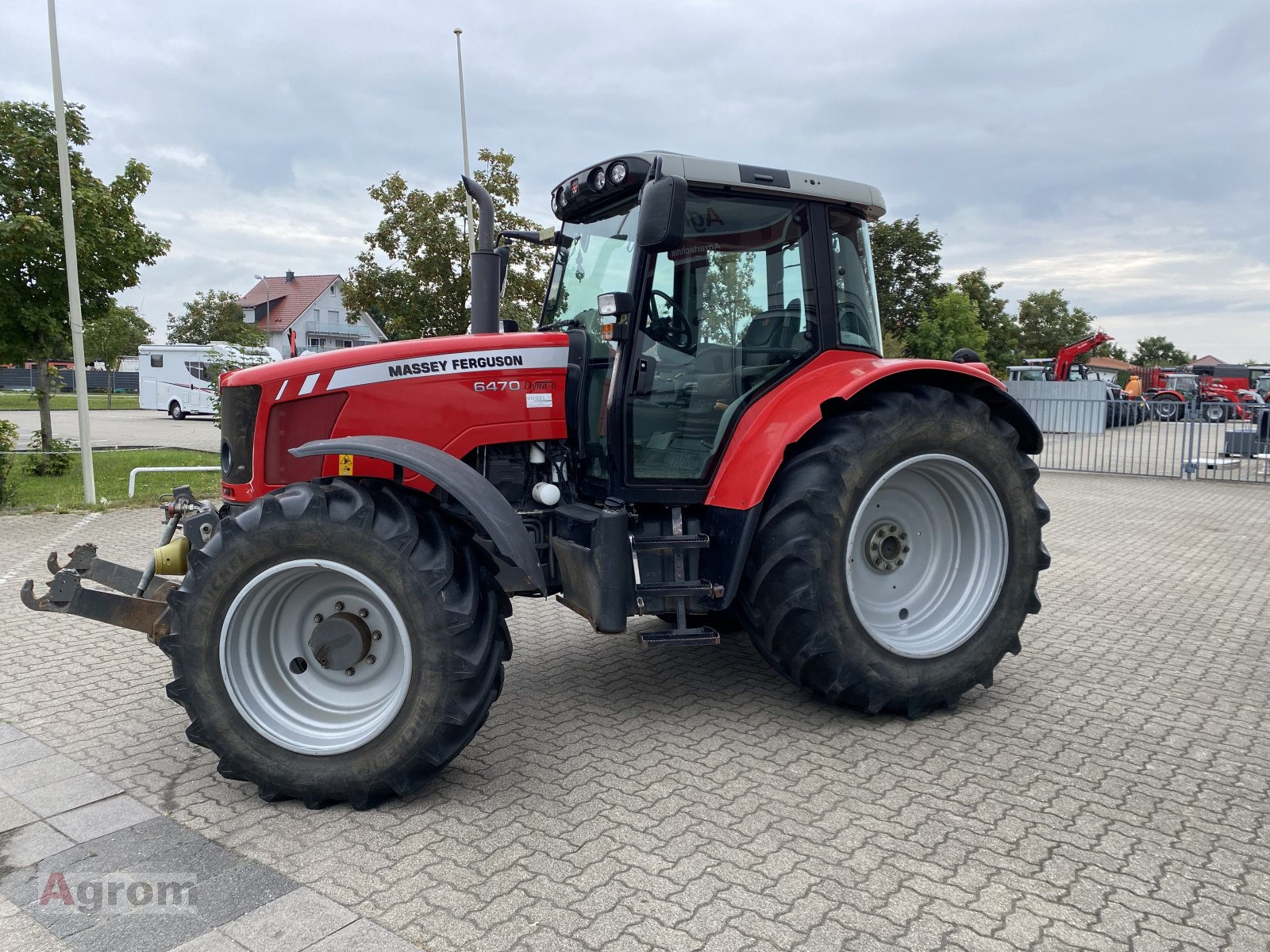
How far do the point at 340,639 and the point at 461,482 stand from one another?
0.76 m

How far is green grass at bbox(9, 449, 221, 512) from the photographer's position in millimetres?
11109

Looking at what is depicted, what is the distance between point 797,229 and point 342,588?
256 cm

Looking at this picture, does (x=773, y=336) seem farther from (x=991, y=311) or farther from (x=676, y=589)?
(x=991, y=311)

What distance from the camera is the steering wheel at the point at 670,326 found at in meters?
3.96

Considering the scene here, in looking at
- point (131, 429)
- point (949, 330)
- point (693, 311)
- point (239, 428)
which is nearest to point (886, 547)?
point (693, 311)

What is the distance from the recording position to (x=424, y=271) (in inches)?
648

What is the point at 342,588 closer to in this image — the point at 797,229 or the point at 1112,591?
the point at 797,229

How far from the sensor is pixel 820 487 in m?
3.82

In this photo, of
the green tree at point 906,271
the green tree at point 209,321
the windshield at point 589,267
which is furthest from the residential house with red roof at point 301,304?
the windshield at point 589,267

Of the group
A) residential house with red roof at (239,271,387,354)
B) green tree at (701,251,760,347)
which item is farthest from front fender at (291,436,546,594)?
residential house with red roof at (239,271,387,354)

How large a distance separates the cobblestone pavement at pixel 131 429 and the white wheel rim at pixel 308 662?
14656 mm

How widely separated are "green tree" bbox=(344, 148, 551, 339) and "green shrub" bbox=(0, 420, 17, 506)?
19.7 feet

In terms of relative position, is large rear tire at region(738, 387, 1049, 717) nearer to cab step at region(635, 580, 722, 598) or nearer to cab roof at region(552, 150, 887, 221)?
cab step at region(635, 580, 722, 598)

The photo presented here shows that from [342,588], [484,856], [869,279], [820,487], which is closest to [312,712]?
[342,588]
